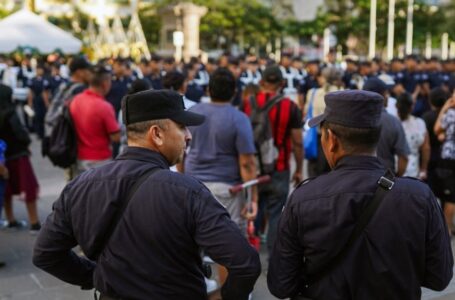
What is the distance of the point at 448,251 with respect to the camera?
262cm

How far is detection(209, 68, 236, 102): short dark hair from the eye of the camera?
193 inches

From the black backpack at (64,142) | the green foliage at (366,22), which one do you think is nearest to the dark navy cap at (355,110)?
the black backpack at (64,142)

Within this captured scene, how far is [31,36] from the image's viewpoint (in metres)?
13.9

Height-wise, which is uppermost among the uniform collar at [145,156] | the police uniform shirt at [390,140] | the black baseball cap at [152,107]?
the black baseball cap at [152,107]

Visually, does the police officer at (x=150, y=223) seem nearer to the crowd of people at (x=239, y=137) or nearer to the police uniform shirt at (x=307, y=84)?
the crowd of people at (x=239, y=137)

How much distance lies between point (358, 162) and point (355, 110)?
21 centimetres

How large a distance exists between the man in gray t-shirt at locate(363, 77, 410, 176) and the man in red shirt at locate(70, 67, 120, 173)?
7.92 ft

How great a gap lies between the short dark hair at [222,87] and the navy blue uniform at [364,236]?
2393 mm

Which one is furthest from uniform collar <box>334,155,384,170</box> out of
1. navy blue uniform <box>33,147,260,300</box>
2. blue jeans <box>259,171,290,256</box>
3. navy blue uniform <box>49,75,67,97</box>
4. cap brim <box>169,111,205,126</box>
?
navy blue uniform <box>49,75,67,97</box>

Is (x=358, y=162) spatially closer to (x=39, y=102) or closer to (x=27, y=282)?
(x=27, y=282)

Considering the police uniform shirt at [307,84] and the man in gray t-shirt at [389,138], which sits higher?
the man in gray t-shirt at [389,138]

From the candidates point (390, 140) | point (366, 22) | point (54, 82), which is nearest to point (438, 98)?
point (390, 140)

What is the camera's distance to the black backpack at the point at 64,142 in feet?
20.4

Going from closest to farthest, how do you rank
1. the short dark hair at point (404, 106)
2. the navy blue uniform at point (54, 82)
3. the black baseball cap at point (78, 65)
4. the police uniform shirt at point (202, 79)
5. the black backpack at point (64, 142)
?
the black backpack at point (64, 142), the short dark hair at point (404, 106), the black baseball cap at point (78, 65), the navy blue uniform at point (54, 82), the police uniform shirt at point (202, 79)
